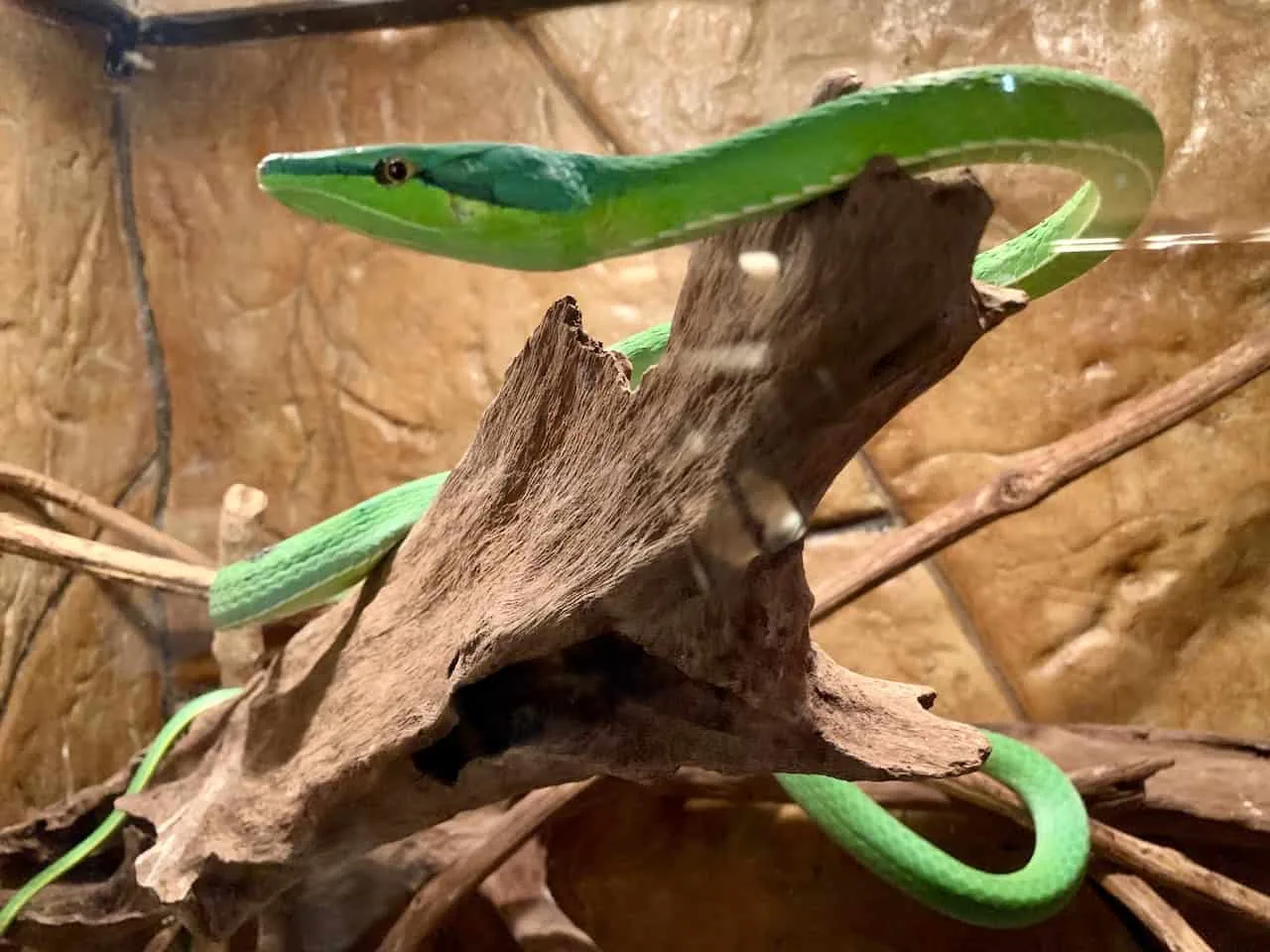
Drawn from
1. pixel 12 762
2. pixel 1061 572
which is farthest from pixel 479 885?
pixel 1061 572

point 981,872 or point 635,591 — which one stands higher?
point 635,591

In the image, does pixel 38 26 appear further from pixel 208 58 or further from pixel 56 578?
pixel 56 578

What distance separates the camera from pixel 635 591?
91 centimetres

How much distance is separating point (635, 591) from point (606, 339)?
5.13ft

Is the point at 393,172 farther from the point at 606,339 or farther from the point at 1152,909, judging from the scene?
the point at 1152,909

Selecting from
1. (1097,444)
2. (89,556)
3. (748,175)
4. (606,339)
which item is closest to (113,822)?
(89,556)

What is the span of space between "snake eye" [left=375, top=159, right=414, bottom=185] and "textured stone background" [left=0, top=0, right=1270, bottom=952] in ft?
4.30

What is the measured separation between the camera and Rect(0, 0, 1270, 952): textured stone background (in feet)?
6.71

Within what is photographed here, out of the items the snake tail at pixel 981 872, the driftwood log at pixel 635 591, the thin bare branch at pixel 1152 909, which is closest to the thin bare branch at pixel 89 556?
the driftwood log at pixel 635 591

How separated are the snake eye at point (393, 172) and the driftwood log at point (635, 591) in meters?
0.23

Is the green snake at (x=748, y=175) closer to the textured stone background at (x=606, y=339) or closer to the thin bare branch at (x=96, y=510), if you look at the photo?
the textured stone background at (x=606, y=339)

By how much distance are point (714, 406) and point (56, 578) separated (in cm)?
214

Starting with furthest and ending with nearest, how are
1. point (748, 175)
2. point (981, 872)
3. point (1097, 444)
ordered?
point (1097, 444)
point (981, 872)
point (748, 175)

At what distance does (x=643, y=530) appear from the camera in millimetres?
900
